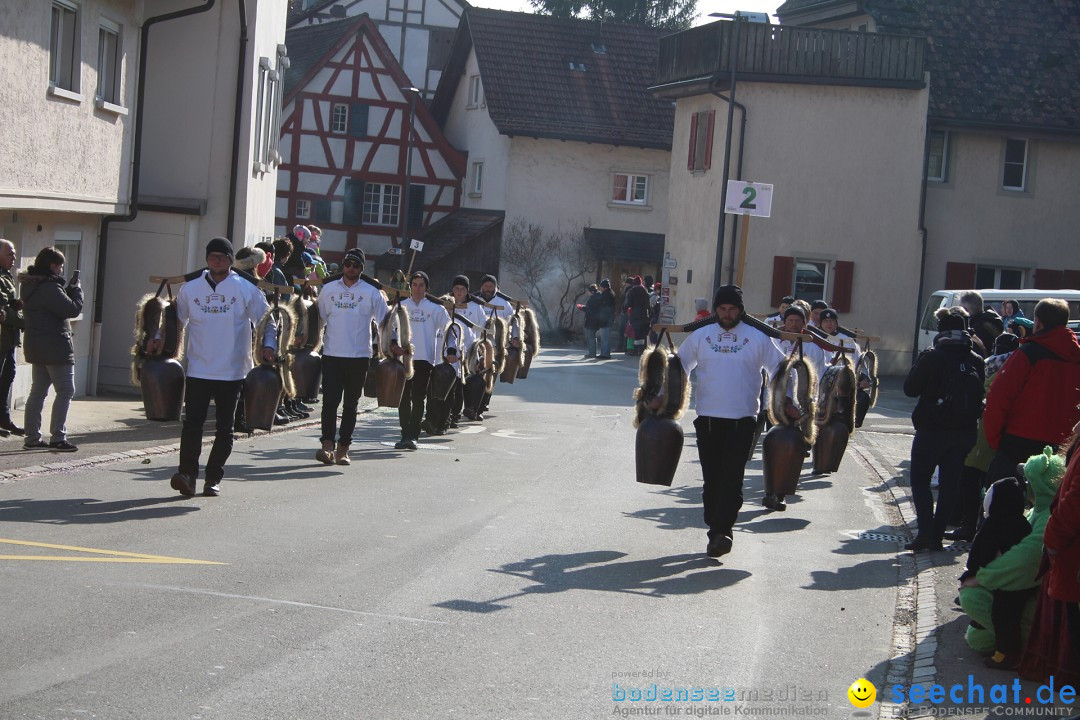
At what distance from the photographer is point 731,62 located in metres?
34.8

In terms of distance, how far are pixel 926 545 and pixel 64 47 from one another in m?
12.0

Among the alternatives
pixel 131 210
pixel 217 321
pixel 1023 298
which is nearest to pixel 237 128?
pixel 131 210

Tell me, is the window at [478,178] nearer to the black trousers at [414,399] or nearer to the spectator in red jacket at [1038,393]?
the black trousers at [414,399]

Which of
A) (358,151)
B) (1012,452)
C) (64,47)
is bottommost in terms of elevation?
(1012,452)

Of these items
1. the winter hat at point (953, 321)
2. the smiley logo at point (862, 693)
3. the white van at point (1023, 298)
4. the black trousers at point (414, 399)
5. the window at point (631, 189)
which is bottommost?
the smiley logo at point (862, 693)

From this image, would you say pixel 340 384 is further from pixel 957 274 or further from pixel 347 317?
pixel 957 274

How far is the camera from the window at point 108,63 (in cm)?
1898

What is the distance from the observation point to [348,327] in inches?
545

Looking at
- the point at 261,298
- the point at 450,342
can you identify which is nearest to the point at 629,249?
the point at 450,342

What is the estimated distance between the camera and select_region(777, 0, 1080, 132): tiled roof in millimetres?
35719

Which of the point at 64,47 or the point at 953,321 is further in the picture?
the point at 64,47

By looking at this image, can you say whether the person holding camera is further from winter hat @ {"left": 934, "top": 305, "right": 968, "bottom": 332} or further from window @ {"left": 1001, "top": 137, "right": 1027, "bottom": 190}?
window @ {"left": 1001, "top": 137, "right": 1027, "bottom": 190}

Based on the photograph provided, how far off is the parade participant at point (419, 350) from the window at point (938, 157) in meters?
22.7

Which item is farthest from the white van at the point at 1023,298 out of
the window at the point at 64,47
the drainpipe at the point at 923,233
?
the window at the point at 64,47
